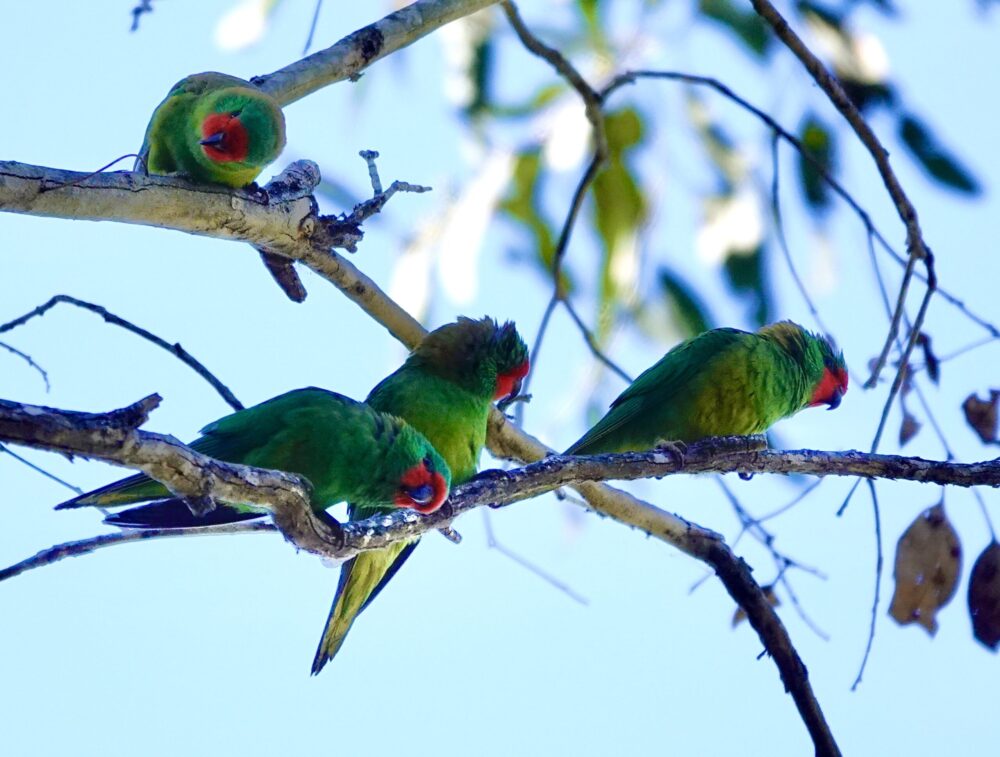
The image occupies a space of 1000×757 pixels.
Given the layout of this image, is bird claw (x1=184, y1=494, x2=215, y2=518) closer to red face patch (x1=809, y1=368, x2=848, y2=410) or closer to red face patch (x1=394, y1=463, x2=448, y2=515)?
red face patch (x1=394, y1=463, x2=448, y2=515)

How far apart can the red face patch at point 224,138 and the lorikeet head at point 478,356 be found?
4.85ft

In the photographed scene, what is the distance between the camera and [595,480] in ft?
13.2

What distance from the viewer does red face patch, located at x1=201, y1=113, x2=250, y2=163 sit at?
437 centimetres

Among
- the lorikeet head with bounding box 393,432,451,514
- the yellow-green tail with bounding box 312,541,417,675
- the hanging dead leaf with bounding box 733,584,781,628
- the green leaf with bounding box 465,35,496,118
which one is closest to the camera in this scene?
the lorikeet head with bounding box 393,432,451,514

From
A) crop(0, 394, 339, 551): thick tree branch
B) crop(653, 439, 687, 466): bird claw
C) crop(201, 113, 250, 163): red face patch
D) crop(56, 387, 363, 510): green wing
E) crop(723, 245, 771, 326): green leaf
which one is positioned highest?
crop(723, 245, 771, 326): green leaf

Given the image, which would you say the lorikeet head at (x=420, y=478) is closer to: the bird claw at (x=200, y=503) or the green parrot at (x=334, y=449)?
the green parrot at (x=334, y=449)

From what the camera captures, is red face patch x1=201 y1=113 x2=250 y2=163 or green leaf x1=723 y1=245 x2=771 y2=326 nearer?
red face patch x1=201 y1=113 x2=250 y2=163

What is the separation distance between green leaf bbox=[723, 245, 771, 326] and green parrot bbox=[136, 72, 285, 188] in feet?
8.25

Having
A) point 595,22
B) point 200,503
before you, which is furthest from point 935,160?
point 200,503

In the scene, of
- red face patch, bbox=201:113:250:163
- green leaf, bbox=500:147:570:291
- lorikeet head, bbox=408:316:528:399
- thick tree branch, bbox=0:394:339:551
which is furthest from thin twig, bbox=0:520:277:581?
green leaf, bbox=500:147:570:291

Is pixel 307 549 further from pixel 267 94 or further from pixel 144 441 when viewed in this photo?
pixel 267 94

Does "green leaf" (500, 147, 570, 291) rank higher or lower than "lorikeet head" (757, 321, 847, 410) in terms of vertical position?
higher

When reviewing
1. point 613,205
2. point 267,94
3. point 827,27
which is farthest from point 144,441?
point 827,27

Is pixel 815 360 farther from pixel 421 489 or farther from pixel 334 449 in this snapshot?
pixel 334 449
